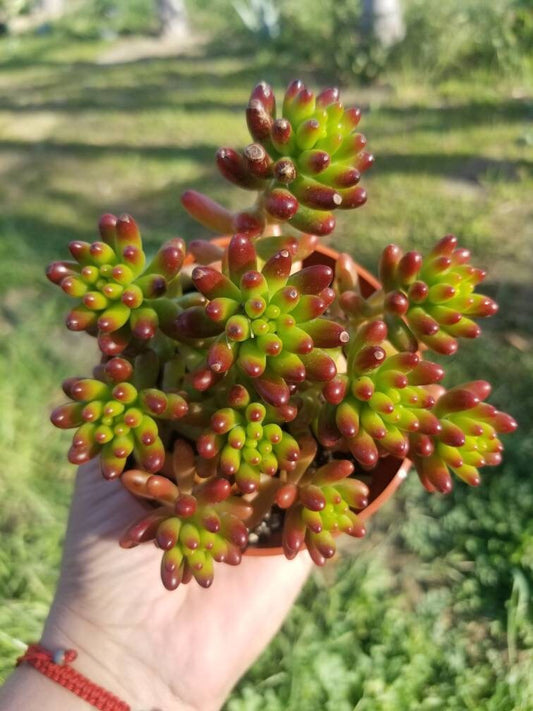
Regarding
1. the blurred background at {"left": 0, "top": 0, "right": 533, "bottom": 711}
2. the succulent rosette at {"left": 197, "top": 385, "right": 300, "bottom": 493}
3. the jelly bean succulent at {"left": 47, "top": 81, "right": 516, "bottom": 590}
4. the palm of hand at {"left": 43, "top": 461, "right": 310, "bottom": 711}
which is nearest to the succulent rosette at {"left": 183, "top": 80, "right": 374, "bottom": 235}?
the jelly bean succulent at {"left": 47, "top": 81, "right": 516, "bottom": 590}

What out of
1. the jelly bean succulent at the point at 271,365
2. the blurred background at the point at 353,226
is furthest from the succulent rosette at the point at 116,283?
the blurred background at the point at 353,226

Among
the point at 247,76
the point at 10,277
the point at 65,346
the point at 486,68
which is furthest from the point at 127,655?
the point at 247,76

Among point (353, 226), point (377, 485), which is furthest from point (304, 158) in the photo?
point (353, 226)

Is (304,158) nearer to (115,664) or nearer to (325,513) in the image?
(325,513)

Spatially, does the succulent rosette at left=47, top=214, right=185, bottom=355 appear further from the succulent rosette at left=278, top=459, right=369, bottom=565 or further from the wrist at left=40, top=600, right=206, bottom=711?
the wrist at left=40, top=600, right=206, bottom=711

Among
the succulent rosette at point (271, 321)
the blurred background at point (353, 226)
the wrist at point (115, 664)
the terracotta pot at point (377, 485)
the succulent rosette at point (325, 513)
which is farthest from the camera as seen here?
the blurred background at point (353, 226)

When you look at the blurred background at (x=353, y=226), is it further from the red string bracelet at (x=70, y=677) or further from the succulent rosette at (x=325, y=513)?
the succulent rosette at (x=325, y=513)
